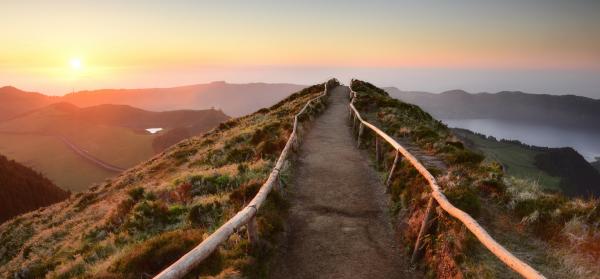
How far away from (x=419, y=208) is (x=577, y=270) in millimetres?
3528

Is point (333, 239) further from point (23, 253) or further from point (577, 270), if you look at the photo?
point (23, 253)

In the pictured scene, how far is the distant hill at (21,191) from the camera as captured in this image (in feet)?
335

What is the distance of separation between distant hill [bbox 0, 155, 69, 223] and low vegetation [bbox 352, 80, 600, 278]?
121 metres

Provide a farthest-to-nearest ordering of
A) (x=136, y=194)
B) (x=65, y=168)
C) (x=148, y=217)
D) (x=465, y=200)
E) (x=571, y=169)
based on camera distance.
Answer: (x=571, y=169), (x=65, y=168), (x=136, y=194), (x=148, y=217), (x=465, y=200)

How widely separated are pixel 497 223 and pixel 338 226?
380 centimetres

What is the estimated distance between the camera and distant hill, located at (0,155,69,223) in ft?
335

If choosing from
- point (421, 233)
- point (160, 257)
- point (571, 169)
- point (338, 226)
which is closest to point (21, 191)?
point (160, 257)

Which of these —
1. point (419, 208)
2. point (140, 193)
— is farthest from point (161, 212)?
point (419, 208)

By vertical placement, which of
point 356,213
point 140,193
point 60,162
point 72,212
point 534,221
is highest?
point 534,221

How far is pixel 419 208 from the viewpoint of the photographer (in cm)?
921

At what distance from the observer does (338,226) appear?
9680 millimetres

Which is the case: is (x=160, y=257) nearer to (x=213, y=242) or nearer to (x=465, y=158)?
(x=213, y=242)

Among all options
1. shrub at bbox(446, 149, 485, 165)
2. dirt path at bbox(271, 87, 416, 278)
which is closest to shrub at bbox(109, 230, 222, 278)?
dirt path at bbox(271, 87, 416, 278)

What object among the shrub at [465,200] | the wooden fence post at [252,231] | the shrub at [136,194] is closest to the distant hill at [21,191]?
the shrub at [136,194]
